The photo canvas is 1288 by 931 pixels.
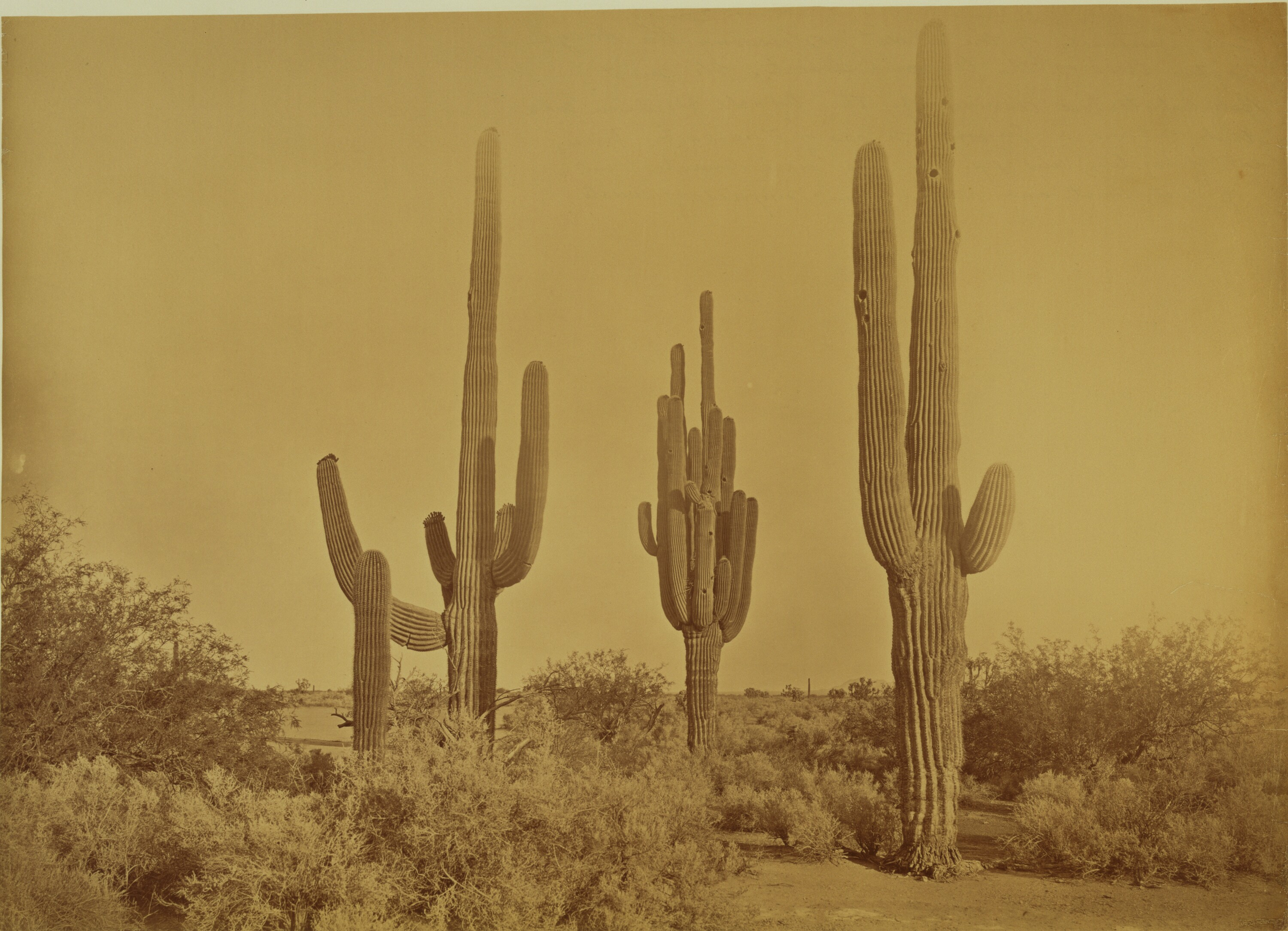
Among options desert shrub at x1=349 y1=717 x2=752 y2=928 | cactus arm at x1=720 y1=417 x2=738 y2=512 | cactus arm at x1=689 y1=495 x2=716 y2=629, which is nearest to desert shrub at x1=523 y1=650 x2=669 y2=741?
cactus arm at x1=689 y1=495 x2=716 y2=629

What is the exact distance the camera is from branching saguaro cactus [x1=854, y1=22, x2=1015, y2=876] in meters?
9.80

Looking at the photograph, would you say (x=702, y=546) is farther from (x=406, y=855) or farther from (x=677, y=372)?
(x=406, y=855)

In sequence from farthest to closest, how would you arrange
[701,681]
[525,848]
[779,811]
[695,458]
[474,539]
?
1. [695,458]
2. [701,681]
3. [779,811]
4. [474,539]
5. [525,848]

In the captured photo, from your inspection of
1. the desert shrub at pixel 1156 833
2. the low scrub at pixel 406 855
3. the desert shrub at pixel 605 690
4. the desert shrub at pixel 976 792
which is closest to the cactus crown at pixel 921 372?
the desert shrub at pixel 1156 833

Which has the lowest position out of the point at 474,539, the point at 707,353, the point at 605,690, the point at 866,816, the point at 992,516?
the point at 866,816

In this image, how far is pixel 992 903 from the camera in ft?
29.8

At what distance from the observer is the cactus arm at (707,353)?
13711 mm

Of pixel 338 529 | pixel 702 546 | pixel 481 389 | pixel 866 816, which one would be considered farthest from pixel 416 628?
pixel 866 816

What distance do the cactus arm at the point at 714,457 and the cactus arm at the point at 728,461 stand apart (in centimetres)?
5

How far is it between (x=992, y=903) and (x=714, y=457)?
22.7 feet

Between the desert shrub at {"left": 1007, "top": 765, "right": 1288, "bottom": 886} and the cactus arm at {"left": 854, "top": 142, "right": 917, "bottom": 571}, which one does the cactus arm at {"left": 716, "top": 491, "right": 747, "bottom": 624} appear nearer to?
the cactus arm at {"left": 854, "top": 142, "right": 917, "bottom": 571}

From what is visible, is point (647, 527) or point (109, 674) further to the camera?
point (647, 527)

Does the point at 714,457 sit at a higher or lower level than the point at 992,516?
higher

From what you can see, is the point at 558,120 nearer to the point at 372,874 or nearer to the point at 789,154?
the point at 789,154
